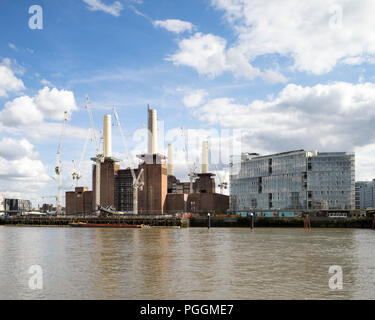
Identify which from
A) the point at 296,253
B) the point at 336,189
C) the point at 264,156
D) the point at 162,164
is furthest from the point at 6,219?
the point at 296,253

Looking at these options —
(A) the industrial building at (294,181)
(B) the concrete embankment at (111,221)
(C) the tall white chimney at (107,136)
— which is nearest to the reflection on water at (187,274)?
(B) the concrete embankment at (111,221)

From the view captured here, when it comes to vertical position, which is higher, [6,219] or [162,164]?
[162,164]

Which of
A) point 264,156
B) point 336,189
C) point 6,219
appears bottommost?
point 6,219

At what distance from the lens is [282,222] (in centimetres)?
12619

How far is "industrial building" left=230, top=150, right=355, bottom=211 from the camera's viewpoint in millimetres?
155250

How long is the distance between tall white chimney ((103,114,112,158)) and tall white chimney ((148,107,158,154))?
2022 cm

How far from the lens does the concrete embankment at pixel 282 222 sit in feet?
392

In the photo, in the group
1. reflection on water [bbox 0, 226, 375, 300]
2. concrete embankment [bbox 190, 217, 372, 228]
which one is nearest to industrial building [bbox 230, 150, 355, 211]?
concrete embankment [bbox 190, 217, 372, 228]

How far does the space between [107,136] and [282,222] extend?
10338 centimetres

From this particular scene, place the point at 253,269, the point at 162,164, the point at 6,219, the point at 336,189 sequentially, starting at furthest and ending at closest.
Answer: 1. the point at 162,164
2. the point at 6,219
3. the point at 336,189
4. the point at 253,269
